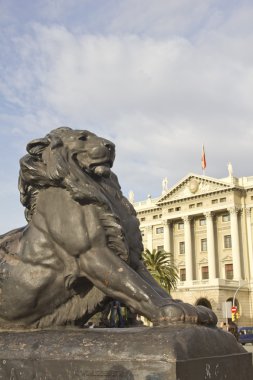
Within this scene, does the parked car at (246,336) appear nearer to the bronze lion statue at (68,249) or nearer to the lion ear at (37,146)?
the bronze lion statue at (68,249)

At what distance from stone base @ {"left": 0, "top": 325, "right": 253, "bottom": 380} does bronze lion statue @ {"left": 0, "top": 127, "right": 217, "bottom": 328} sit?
19 centimetres

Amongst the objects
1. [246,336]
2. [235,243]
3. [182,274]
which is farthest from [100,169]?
[182,274]

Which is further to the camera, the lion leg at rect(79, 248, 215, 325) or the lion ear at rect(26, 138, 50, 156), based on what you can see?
the lion ear at rect(26, 138, 50, 156)

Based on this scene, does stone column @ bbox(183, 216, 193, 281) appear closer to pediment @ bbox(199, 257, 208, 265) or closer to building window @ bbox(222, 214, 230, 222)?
pediment @ bbox(199, 257, 208, 265)

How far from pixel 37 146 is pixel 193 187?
5415 centimetres

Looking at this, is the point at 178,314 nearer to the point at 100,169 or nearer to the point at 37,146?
the point at 100,169

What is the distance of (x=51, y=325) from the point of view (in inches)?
116

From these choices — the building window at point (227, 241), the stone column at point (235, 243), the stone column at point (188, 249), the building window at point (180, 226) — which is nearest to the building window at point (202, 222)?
→ the stone column at point (188, 249)

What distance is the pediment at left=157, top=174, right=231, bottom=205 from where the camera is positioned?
2163 inches

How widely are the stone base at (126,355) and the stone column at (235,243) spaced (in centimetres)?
5032

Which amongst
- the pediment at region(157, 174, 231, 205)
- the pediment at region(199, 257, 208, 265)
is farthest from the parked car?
the pediment at region(157, 174, 231, 205)

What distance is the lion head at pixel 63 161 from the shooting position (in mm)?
3012

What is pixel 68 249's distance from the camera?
2.88 meters

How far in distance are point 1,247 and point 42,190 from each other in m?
0.41
